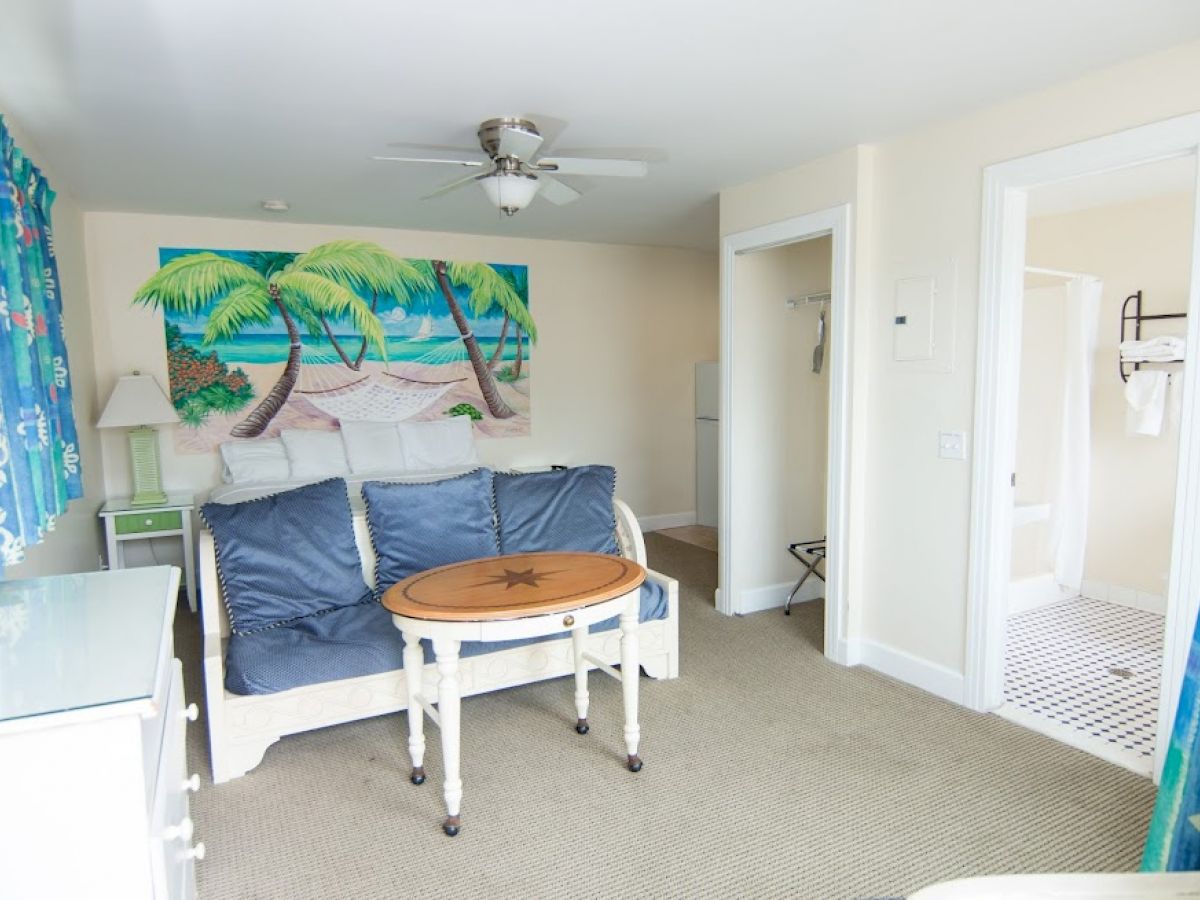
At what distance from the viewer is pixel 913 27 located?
83.3 inches

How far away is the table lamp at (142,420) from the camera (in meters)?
4.26

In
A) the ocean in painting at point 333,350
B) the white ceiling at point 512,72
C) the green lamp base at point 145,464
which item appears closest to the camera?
the white ceiling at point 512,72

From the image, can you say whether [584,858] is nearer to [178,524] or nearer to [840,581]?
[840,581]

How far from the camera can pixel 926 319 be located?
10.2 ft

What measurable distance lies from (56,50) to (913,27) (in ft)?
8.01

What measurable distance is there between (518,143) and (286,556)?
5.79 feet

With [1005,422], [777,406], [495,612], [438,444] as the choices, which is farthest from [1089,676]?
[438,444]

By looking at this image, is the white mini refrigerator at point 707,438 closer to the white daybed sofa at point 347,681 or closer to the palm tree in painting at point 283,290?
the palm tree in painting at point 283,290

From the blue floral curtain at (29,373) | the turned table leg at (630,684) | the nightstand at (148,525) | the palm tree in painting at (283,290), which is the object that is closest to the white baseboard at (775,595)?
the turned table leg at (630,684)

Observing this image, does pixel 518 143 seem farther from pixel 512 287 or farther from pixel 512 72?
pixel 512 287

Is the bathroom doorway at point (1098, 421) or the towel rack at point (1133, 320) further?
the towel rack at point (1133, 320)

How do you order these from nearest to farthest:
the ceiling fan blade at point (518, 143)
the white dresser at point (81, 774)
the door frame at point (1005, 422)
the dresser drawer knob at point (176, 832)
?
the white dresser at point (81, 774) → the dresser drawer knob at point (176, 832) → the door frame at point (1005, 422) → the ceiling fan blade at point (518, 143)

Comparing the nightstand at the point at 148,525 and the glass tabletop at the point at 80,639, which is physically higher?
the glass tabletop at the point at 80,639

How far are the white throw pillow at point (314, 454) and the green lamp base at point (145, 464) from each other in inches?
28.6
